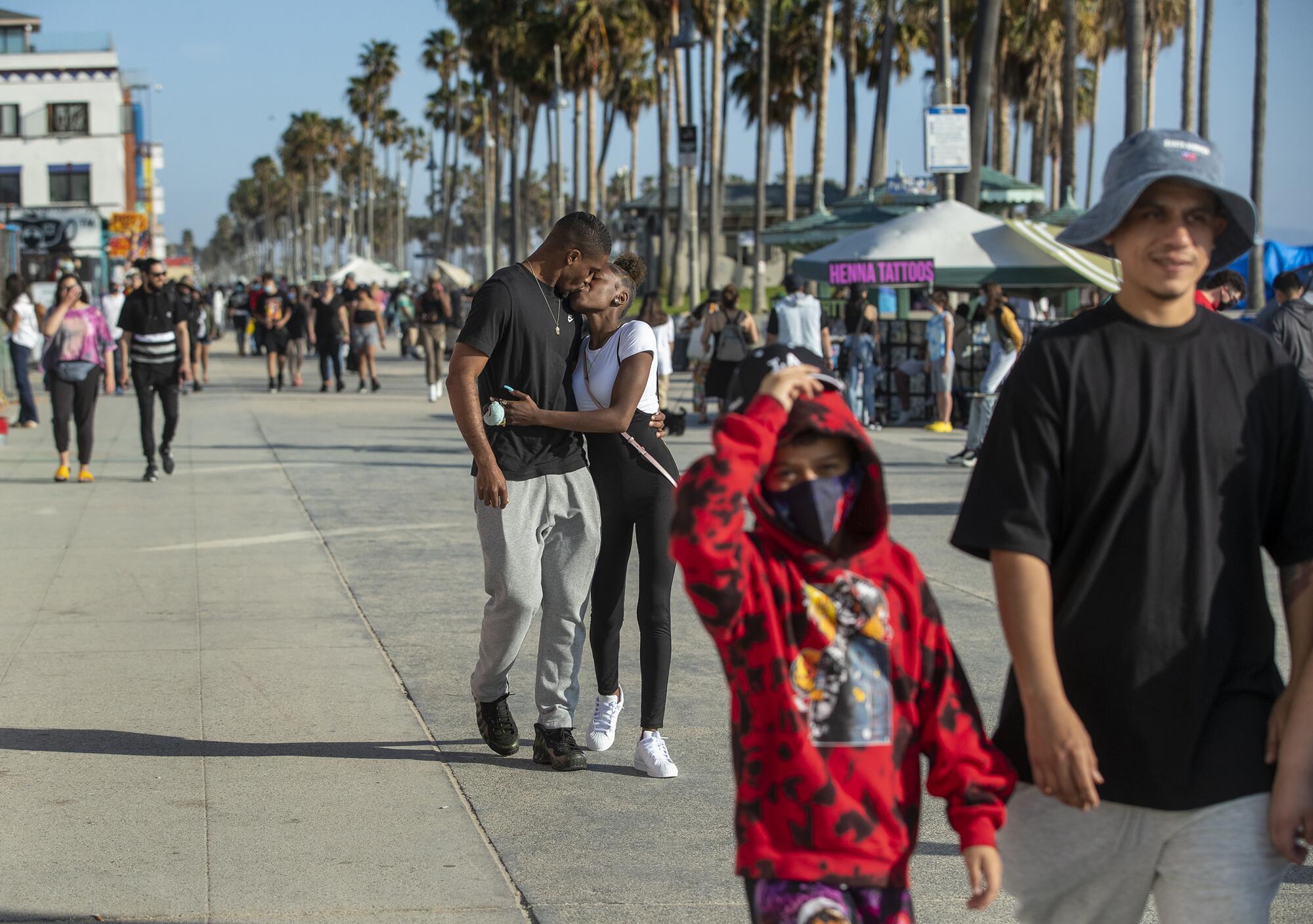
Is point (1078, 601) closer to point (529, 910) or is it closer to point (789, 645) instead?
point (789, 645)

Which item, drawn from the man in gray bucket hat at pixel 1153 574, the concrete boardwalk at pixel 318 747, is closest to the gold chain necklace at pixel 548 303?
the concrete boardwalk at pixel 318 747

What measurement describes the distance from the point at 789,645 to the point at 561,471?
9.03ft

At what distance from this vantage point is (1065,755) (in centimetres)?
241

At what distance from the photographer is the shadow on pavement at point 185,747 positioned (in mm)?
5402

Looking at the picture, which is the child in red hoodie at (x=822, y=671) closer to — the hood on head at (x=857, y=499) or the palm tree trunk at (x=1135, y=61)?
the hood on head at (x=857, y=499)

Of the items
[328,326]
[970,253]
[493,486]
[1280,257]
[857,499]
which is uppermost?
[1280,257]

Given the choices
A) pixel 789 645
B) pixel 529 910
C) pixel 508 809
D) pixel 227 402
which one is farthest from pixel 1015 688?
pixel 227 402

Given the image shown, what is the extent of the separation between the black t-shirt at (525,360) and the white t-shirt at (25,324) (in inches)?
609

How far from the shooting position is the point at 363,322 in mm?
25266

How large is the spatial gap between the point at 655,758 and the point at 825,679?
2.71 m

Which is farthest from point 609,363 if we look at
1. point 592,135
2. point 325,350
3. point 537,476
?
point 592,135

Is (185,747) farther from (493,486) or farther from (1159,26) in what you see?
(1159,26)

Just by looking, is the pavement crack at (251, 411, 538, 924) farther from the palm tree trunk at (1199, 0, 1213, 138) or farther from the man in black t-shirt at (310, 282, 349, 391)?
the palm tree trunk at (1199, 0, 1213, 138)

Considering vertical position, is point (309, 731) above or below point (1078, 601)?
below
